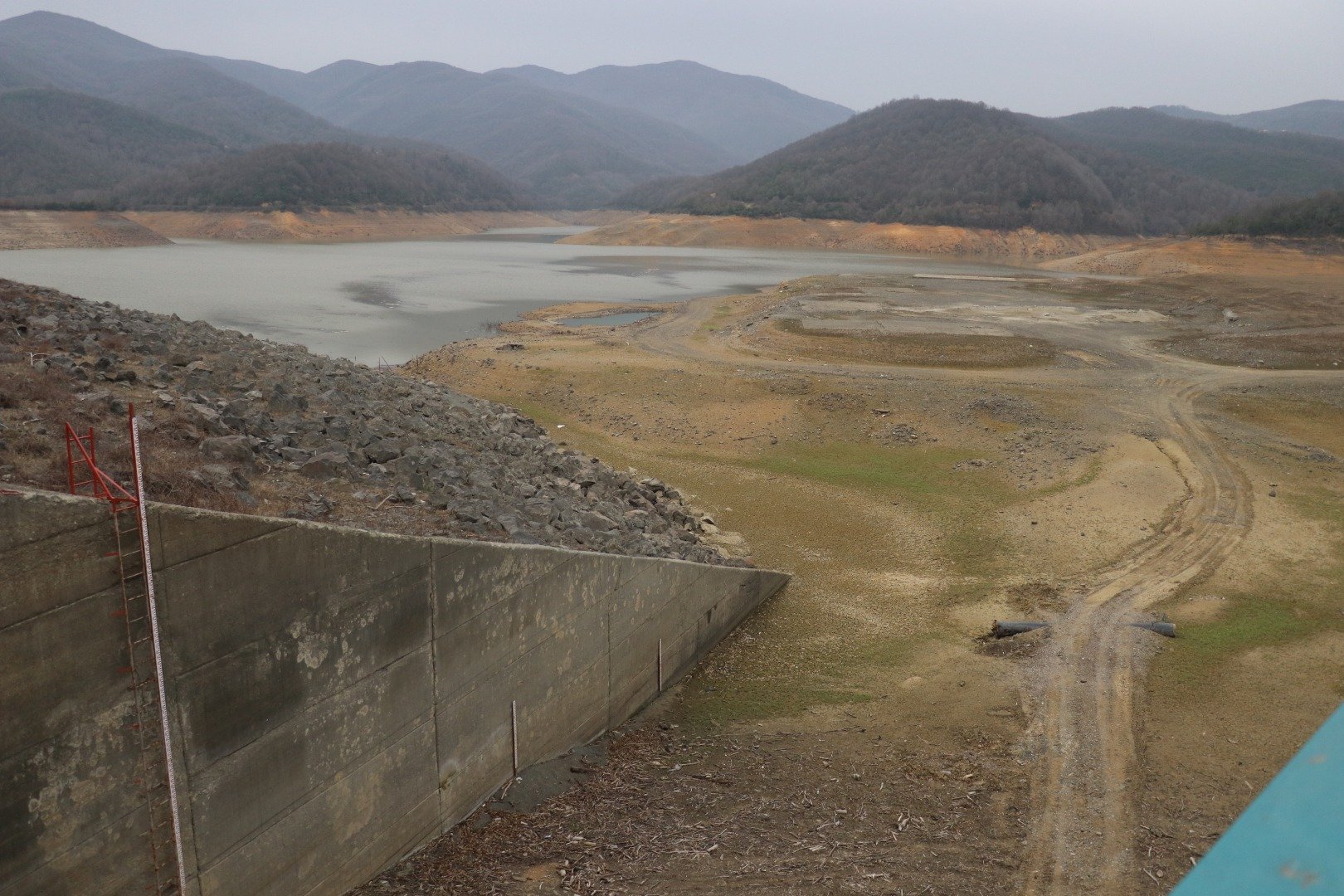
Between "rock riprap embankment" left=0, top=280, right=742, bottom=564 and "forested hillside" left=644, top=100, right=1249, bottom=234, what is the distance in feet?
397

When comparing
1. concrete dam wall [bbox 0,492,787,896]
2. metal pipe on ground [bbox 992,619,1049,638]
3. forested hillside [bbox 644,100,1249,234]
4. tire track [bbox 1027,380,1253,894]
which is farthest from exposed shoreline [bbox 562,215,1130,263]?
concrete dam wall [bbox 0,492,787,896]

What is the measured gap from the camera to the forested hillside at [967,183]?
132 meters

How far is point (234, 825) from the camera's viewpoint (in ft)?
21.2

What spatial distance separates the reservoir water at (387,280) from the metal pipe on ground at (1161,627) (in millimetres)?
34278

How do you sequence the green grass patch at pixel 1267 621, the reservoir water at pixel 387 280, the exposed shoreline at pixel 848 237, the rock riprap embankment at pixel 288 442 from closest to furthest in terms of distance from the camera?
the rock riprap embankment at pixel 288 442
the green grass patch at pixel 1267 621
the reservoir water at pixel 387 280
the exposed shoreline at pixel 848 237

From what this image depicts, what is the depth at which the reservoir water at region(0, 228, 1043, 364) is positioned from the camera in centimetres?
4997

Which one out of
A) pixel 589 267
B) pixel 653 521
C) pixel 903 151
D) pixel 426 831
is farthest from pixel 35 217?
pixel 903 151

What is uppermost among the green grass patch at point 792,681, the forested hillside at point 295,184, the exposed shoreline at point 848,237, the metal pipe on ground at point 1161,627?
the forested hillside at point 295,184

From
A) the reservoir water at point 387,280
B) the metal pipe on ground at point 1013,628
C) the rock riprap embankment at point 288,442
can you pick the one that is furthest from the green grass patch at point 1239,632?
the reservoir water at point 387,280

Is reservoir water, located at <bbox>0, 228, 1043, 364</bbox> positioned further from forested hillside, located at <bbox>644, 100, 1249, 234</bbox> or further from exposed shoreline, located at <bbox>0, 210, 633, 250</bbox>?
forested hillside, located at <bbox>644, 100, 1249, 234</bbox>

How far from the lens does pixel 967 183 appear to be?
142 m

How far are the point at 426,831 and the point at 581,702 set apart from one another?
2.55 metres

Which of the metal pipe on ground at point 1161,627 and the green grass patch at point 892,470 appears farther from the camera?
the green grass patch at point 892,470

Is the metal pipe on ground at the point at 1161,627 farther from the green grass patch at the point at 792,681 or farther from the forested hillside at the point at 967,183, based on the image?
the forested hillside at the point at 967,183
